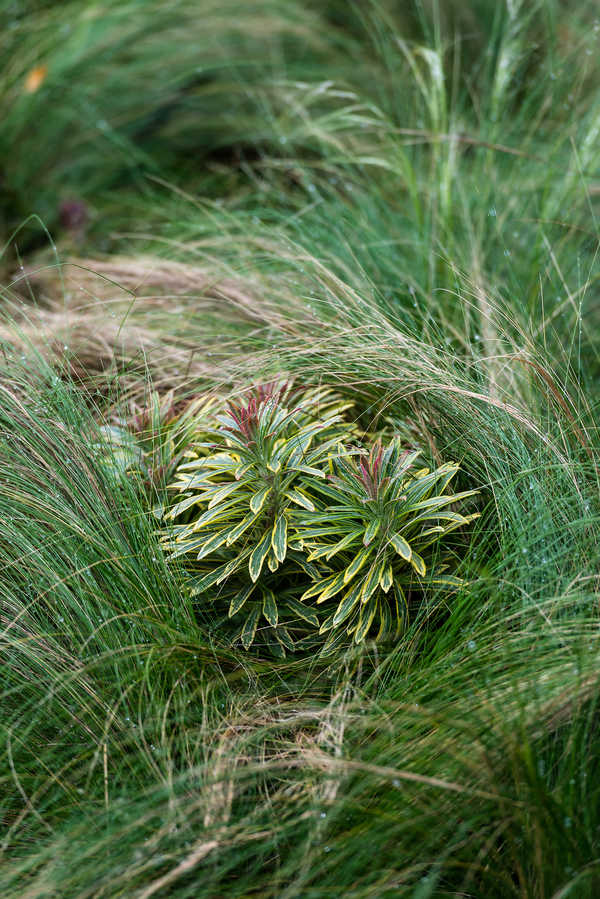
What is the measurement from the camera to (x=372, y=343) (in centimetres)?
204

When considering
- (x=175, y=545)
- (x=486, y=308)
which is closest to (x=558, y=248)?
(x=486, y=308)

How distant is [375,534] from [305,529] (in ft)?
0.51

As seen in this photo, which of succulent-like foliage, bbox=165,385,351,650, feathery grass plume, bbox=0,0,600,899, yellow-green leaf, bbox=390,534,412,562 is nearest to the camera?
feathery grass plume, bbox=0,0,600,899

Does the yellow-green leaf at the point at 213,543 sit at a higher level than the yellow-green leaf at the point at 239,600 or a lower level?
higher

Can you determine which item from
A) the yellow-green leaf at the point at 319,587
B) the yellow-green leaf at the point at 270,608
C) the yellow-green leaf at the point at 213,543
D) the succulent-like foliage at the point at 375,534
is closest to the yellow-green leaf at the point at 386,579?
the succulent-like foliage at the point at 375,534

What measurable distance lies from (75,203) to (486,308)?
208 centimetres

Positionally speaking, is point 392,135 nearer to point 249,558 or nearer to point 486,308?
point 486,308

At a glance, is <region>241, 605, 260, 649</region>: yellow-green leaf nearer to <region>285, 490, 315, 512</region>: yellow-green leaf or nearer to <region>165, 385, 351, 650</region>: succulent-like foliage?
<region>165, 385, 351, 650</region>: succulent-like foliage

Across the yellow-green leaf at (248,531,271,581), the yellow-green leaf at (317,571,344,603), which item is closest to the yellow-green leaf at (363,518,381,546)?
the yellow-green leaf at (317,571,344,603)

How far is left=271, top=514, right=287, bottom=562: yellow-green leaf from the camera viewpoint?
173cm

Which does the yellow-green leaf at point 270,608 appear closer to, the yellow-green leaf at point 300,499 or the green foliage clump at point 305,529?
the green foliage clump at point 305,529

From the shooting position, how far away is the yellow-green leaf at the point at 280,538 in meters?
1.73

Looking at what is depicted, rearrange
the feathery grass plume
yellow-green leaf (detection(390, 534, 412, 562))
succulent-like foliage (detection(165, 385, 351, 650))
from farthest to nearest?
1. succulent-like foliage (detection(165, 385, 351, 650))
2. yellow-green leaf (detection(390, 534, 412, 562))
3. the feathery grass plume

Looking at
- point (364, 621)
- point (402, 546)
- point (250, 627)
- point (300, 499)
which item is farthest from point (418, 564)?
point (250, 627)
